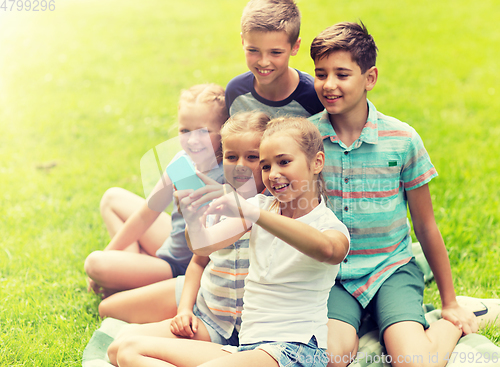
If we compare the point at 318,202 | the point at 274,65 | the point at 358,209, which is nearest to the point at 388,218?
the point at 358,209

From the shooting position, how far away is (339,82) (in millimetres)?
2191

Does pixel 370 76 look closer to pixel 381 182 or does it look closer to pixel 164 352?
pixel 381 182

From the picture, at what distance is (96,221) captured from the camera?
143 inches

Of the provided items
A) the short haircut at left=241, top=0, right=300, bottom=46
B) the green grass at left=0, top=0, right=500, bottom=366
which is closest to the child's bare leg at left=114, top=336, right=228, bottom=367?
the green grass at left=0, top=0, right=500, bottom=366

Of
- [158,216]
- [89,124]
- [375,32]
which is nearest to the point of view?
[158,216]

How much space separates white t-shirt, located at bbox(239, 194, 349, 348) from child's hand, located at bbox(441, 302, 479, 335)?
0.79 m

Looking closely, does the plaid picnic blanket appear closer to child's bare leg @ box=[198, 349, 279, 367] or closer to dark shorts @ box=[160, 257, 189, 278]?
dark shorts @ box=[160, 257, 189, 278]

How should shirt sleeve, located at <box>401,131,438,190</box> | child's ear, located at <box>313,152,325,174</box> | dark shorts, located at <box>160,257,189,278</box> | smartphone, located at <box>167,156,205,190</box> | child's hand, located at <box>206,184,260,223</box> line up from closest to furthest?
child's hand, located at <box>206,184,260,223</box> < smartphone, located at <box>167,156,205,190</box> < child's ear, located at <box>313,152,325,174</box> < shirt sleeve, located at <box>401,131,438,190</box> < dark shorts, located at <box>160,257,189,278</box>

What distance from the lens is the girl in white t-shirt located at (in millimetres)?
1744

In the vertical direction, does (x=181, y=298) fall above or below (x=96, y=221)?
above

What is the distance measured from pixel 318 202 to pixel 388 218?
51 cm

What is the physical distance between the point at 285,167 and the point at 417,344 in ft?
3.24

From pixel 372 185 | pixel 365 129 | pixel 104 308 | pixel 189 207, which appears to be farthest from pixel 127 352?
pixel 365 129

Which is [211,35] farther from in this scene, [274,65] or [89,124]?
[274,65]
